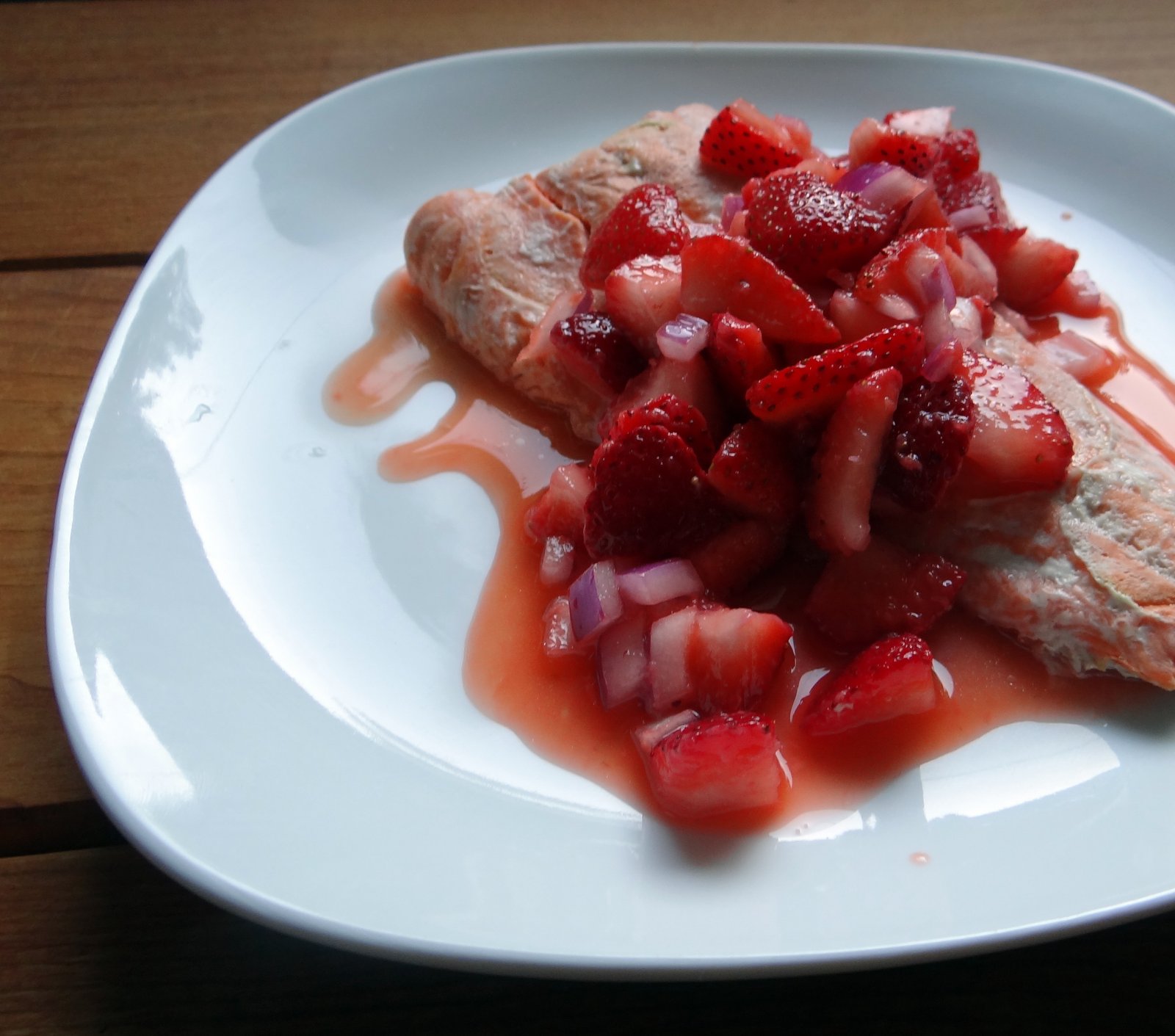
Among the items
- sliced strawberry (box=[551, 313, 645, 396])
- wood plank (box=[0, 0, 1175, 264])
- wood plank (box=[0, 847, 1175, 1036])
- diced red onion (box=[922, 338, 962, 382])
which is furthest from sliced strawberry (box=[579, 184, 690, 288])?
wood plank (box=[0, 847, 1175, 1036])

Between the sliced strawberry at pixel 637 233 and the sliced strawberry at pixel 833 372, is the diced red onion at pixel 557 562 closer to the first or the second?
the sliced strawberry at pixel 833 372

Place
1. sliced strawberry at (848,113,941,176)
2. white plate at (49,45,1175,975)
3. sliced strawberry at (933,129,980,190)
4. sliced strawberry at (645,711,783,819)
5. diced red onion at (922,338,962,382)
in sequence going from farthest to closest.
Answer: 1. sliced strawberry at (933,129,980,190)
2. sliced strawberry at (848,113,941,176)
3. diced red onion at (922,338,962,382)
4. sliced strawberry at (645,711,783,819)
5. white plate at (49,45,1175,975)

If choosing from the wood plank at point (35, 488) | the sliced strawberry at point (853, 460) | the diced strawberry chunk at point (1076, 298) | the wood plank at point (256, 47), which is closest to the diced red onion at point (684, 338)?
the sliced strawberry at point (853, 460)

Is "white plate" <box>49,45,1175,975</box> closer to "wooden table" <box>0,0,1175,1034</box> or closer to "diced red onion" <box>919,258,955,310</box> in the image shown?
"wooden table" <box>0,0,1175,1034</box>

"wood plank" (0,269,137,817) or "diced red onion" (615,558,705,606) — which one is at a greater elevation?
"diced red onion" (615,558,705,606)

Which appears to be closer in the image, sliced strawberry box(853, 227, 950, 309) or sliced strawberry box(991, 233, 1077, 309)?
sliced strawberry box(853, 227, 950, 309)

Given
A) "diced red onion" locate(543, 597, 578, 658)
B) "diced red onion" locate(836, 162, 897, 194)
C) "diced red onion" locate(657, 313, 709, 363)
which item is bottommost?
"diced red onion" locate(543, 597, 578, 658)
